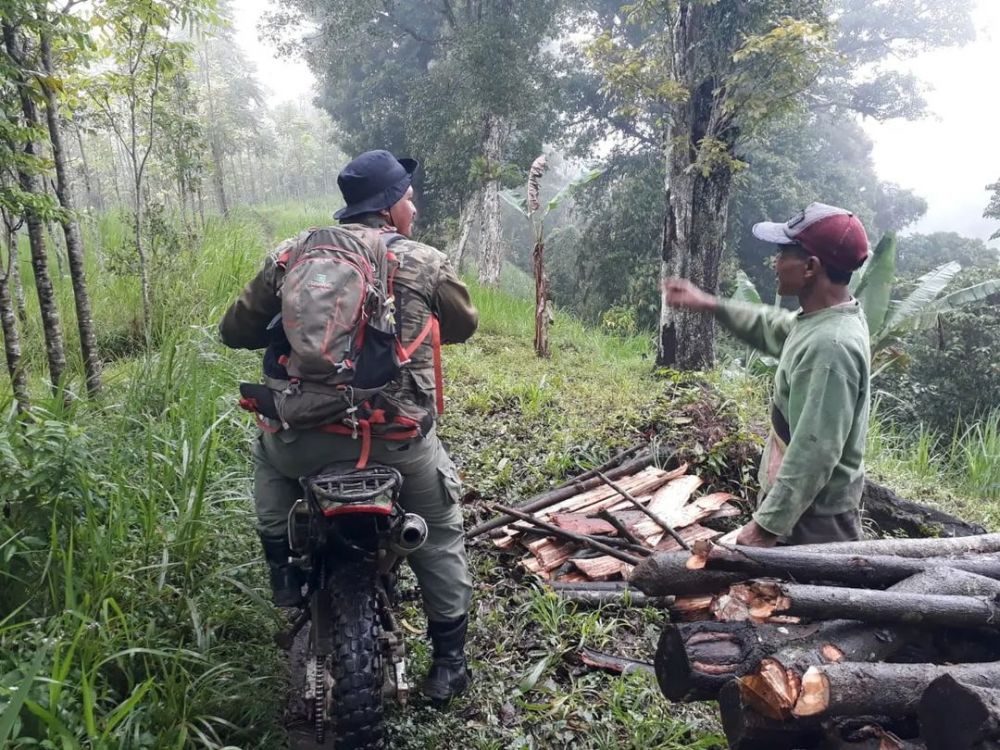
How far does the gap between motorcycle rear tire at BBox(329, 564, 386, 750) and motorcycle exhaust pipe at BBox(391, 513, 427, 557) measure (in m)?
0.19

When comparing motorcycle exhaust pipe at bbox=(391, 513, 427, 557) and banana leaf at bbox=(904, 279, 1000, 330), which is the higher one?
motorcycle exhaust pipe at bbox=(391, 513, 427, 557)

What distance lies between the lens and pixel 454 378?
7238mm

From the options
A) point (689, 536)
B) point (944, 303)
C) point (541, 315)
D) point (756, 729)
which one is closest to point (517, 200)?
point (541, 315)

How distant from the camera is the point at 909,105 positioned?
2205cm

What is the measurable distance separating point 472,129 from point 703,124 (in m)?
8.97

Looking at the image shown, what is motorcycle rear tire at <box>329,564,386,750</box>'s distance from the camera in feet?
7.31

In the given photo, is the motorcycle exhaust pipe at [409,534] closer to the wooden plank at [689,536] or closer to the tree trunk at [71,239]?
the wooden plank at [689,536]

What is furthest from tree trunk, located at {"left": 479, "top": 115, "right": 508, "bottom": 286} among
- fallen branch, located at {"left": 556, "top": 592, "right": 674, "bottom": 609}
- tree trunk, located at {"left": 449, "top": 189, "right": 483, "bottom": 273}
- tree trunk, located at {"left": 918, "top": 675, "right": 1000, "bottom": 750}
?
tree trunk, located at {"left": 918, "top": 675, "right": 1000, "bottom": 750}

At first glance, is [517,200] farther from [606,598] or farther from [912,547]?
[912,547]

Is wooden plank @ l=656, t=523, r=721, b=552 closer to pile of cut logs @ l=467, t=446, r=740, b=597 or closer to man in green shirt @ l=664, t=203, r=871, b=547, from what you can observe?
pile of cut logs @ l=467, t=446, r=740, b=597

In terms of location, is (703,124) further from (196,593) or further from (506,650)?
(196,593)

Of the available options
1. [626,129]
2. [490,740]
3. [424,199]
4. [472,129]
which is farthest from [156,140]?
[626,129]

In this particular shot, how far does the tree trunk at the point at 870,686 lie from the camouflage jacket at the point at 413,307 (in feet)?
5.02

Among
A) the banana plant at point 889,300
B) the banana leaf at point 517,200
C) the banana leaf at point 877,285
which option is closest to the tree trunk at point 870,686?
the banana plant at point 889,300
